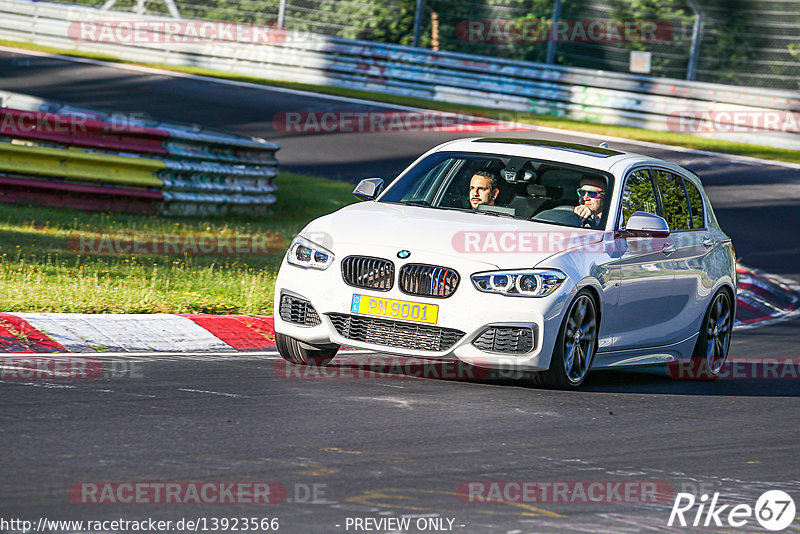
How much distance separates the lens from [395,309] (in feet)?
26.0

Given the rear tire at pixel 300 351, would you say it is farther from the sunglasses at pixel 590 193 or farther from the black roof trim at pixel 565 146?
the black roof trim at pixel 565 146

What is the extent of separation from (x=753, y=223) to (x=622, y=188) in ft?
33.4

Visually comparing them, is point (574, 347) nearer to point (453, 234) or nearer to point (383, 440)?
point (453, 234)

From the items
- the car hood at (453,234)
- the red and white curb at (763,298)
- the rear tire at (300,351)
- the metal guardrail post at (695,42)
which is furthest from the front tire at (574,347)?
the metal guardrail post at (695,42)

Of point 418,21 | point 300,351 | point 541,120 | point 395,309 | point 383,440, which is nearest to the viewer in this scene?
point 383,440

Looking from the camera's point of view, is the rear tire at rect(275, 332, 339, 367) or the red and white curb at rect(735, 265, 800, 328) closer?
the rear tire at rect(275, 332, 339, 367)

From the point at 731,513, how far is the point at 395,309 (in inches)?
110

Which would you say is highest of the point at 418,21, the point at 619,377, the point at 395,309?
the point at 418,21

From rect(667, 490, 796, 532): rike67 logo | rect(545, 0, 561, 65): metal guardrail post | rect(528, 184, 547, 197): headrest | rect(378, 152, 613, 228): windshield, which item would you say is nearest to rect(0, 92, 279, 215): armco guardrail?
rect(378, 152, 613, 228): windshield

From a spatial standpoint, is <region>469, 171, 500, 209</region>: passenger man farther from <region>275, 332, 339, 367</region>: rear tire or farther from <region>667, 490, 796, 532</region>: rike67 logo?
<region>667, 490, 796, 532</region>: rike67 logo

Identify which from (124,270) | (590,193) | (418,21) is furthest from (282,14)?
(590,193)

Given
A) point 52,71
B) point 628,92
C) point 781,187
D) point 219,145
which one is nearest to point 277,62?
point 52,71

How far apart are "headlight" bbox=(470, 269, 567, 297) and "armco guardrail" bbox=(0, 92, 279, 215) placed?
774 cm

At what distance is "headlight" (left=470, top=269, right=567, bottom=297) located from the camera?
7.91 metres
